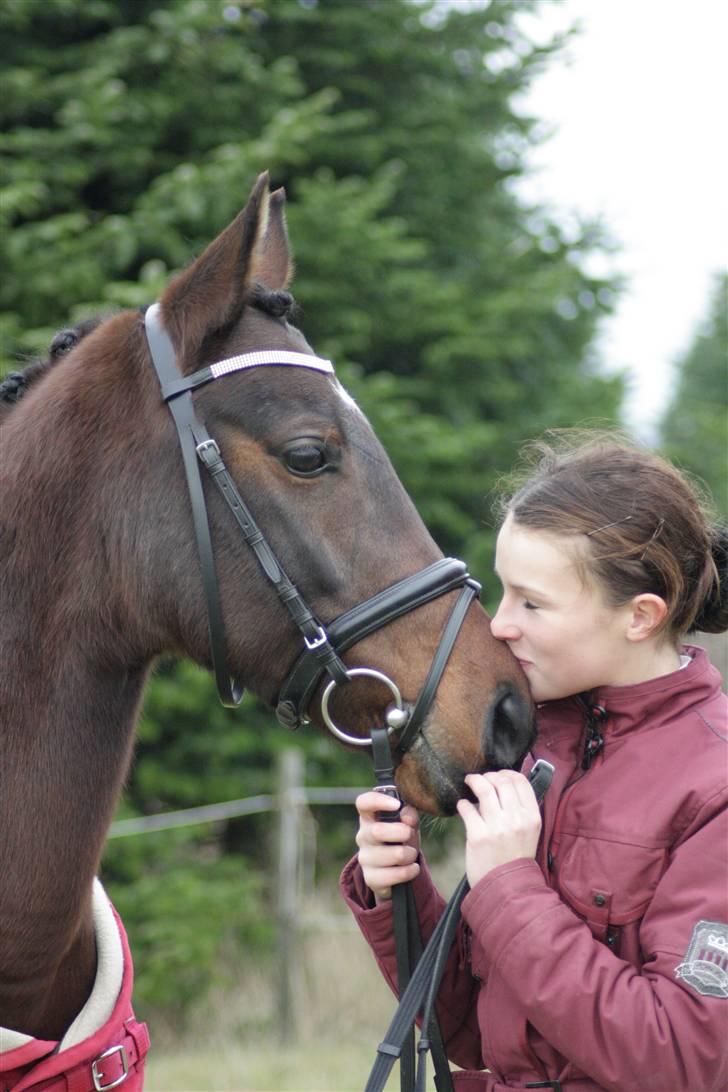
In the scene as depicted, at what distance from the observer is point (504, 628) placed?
207 centimetres

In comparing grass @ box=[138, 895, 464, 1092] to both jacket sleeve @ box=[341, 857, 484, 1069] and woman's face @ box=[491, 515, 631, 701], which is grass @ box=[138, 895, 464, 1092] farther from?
woman's face @ box=[491, 515, 631, 701]

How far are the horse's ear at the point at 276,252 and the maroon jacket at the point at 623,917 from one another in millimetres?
1279

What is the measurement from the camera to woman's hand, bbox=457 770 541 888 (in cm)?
185

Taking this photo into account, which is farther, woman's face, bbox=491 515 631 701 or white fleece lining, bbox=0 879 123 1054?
white fleece lining, bbox=0 879 123 1054

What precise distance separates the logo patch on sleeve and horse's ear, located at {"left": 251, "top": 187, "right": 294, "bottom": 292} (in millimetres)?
1683

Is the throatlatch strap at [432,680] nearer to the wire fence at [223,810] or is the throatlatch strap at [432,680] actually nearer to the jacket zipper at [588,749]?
the jacket zipper at [588,749]

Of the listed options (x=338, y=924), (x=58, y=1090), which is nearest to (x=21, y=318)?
(x=338, y=924)

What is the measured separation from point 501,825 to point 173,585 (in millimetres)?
817

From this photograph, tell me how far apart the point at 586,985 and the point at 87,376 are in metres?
1.52

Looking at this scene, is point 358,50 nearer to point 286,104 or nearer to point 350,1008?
point 286,104

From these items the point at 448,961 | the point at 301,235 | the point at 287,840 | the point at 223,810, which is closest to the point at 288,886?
the point at 287,840

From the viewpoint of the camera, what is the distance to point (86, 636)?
222cm

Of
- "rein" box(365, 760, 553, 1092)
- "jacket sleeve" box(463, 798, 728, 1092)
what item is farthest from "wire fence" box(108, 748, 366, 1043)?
"jacket sleeve" box(463, 798, 728, 1092)

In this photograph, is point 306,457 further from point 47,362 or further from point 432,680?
point 47,362
